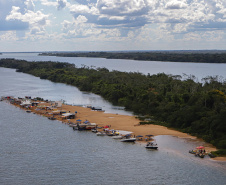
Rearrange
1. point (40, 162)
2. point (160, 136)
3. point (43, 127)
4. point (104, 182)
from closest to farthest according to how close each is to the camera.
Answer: point (104, 182) → point (40, 162) → point (160, 136) → point (43, 127)

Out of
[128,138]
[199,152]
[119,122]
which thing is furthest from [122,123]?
[199,152]

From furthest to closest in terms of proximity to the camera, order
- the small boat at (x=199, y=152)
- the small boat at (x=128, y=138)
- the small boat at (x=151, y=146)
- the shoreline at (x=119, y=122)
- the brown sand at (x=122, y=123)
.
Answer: the brown sand at (x=122, y=123) → the shoreline at (x=119, y=122) → the small boat at (x=128, y=138) → the small boat at (x=151, y=146) → the small boat at (x=199, y=152)

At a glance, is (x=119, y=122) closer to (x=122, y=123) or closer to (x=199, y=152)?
(x=122, y=123)

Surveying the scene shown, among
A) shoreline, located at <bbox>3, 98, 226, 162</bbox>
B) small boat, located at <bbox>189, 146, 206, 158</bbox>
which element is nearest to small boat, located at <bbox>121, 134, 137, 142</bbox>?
shoreline, located at <bbox>3, 98, 226, 162</bbox>

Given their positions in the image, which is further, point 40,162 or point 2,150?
point 2,150

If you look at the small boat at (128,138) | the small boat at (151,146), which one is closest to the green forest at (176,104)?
the small boat at (151,146)

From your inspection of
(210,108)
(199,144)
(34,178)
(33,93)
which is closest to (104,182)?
(34,178)

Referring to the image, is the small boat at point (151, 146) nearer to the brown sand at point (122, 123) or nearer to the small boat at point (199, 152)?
the small boat at point (199, 152)

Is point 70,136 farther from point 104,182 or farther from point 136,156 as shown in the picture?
point 104,182

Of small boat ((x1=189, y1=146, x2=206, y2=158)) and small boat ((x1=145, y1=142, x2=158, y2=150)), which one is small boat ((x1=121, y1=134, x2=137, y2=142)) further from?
small boat ((x1=189, y1=146, x2=206, y2=158))
